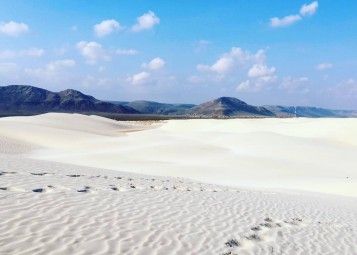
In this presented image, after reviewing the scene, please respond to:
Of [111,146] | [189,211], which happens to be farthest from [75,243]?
[111,146]

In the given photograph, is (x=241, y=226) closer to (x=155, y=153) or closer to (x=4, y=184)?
(x=4, y=184)

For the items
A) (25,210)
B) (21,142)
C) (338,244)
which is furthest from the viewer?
(21,142)

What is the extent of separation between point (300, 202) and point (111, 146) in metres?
25.6

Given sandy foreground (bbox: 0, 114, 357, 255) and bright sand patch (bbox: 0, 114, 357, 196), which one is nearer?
sandy foreground (bbox: 0, 114, 357, 255)

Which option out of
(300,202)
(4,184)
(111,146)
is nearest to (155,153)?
(111,146)

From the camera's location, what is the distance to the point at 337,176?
2248 centimetres

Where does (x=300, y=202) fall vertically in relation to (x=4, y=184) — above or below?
below

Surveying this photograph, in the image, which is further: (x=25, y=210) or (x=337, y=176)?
(x=337, y=176)

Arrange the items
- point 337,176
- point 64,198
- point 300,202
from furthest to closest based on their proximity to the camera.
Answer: point 337,176
point 300,202
point 64,198

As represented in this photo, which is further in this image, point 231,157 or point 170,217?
point 231,157

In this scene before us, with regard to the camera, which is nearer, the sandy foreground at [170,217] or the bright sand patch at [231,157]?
the sandy foreground at [170,217]

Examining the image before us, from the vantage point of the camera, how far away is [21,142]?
1363 inches

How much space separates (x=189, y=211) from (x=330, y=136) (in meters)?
37.9

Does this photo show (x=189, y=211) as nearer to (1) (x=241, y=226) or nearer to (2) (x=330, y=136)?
(1) (x=241, y=226)
